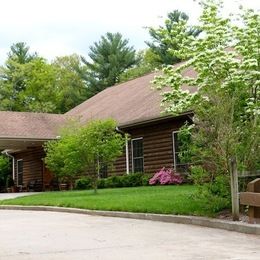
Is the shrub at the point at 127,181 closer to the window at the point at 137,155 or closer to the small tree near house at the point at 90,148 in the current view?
the window at the point at 137,155

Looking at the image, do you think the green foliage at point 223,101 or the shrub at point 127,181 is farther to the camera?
the shrub at point 127,181

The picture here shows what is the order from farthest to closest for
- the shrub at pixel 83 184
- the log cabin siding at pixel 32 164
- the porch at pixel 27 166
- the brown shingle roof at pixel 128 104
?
the log cabin siding at pixel 32 164
the porch at pixel 27 166
the shrub at pixel 83 184
the brown shingle roof at pixel 128 104

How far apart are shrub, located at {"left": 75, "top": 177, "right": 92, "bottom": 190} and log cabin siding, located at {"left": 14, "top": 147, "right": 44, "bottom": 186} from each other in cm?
561

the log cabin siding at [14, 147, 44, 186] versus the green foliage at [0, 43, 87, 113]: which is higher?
the green foliage at [0, 43, 87, 113]

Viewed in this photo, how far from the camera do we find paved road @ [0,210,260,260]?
761 cm

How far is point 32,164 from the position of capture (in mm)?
35219

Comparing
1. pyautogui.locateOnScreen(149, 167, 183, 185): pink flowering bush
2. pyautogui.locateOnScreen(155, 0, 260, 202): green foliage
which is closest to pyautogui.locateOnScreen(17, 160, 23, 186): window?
pyautogui.locateOnScreen(149, 167, 183, 185): pink flowering bush

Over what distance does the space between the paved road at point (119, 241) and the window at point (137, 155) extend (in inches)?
517

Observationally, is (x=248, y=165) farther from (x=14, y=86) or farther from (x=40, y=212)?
(x=14, y=86)

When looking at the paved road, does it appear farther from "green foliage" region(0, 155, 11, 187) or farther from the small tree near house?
"green foliage" region(0, 155, 11, 187)

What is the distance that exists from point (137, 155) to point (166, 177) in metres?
3.55

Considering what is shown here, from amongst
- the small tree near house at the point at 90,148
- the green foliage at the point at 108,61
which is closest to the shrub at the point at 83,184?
the small tree near house at the point at 90,148

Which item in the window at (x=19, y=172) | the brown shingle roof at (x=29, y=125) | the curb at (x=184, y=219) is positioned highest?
the brown shingle roof at (x=29, y=125)

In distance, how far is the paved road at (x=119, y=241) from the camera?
25.0ft
